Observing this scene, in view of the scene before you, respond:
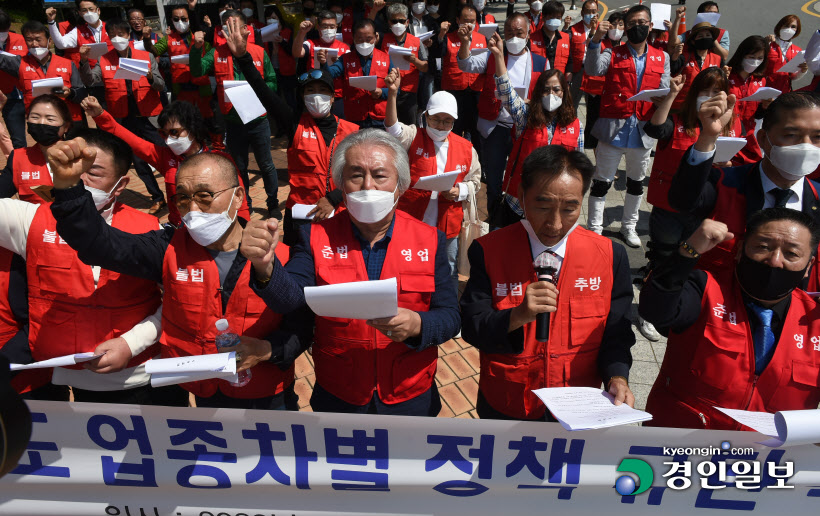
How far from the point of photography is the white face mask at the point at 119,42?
7.04 meters

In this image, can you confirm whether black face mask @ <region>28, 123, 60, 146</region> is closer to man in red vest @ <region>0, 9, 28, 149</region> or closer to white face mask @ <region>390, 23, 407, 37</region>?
man in red vest @ <region>0, 9, 28, 149</region>

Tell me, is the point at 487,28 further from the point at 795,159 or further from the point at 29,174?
the point at 29,174

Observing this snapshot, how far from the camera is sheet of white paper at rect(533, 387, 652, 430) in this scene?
70.3 inches

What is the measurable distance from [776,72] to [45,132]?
7897mm

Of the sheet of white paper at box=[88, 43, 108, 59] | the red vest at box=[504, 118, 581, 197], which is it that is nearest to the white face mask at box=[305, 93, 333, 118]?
the red vest at box=[504, 118, 581, 197]

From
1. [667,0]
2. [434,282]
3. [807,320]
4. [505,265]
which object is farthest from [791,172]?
[667,0]

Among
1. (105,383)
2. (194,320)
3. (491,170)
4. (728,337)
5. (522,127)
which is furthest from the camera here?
(491,170)

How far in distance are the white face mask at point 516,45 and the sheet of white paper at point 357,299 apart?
5286 millimetres

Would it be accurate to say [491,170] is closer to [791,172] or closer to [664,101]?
[664,101]

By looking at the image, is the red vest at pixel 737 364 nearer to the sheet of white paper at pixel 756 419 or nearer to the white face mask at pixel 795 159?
the sheet of white paper at pixel 756 419

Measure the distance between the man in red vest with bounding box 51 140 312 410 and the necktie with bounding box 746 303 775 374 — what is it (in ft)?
6.48

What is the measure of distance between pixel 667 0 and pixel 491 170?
20.3 metres

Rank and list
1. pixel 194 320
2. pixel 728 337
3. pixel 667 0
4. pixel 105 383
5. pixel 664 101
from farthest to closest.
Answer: pixel 667 0 < pixel 664 101 < pixel 105 383 < pixel 194 320 < pixel 728 337

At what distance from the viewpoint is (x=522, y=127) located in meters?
4.66
